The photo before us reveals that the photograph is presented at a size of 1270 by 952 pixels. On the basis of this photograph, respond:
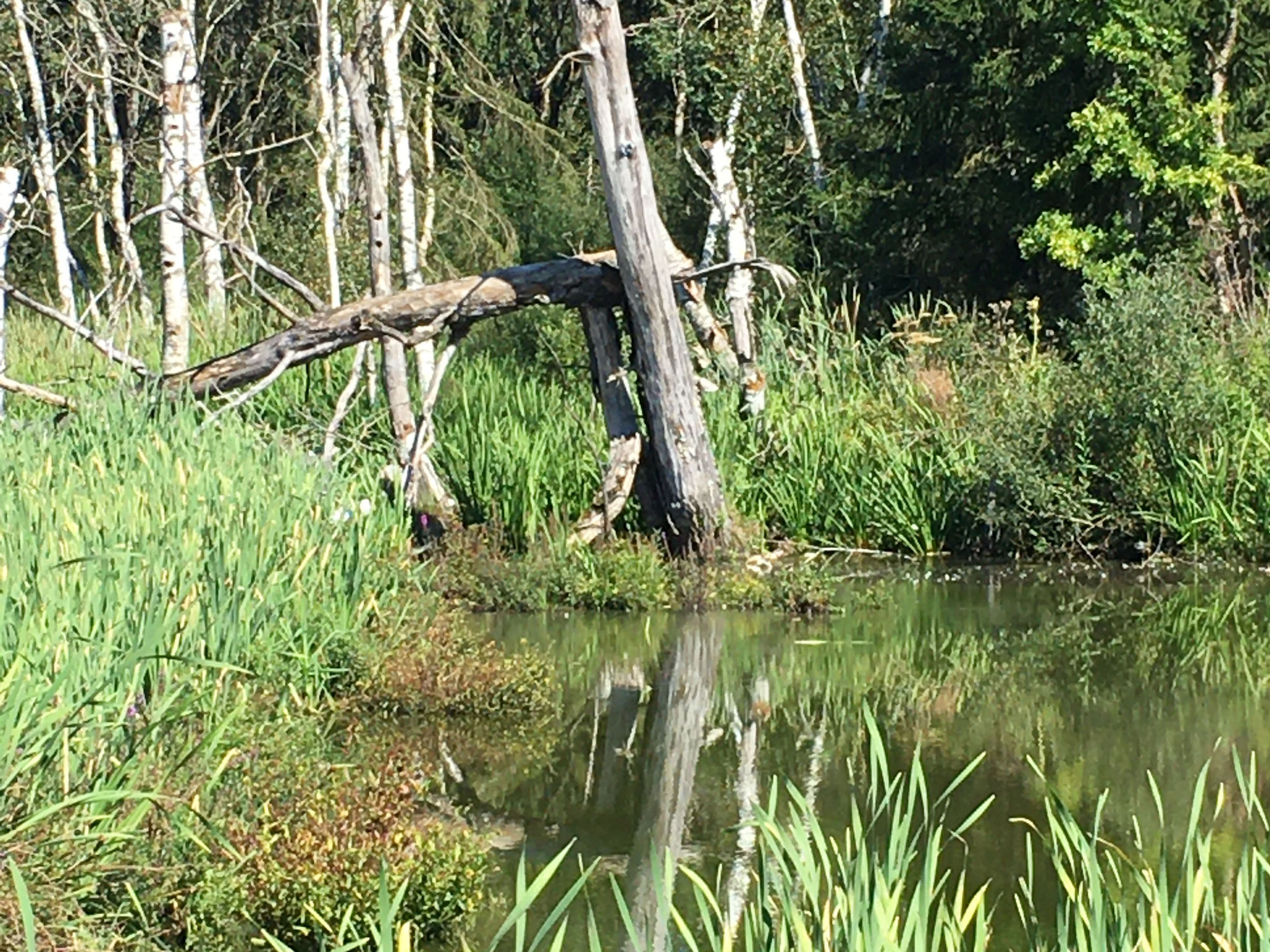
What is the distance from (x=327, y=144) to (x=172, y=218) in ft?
40.7

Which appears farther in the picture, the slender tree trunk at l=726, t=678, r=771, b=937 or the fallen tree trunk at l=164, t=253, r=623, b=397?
the fallen tree trunk at l=164, t=253, r=623, b=397

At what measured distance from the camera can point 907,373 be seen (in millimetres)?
14117

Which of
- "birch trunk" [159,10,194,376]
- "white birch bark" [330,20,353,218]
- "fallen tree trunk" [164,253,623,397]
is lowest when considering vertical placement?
"fallen tree trunk" [164,253,623,397]

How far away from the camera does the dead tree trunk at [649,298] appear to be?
10531mm

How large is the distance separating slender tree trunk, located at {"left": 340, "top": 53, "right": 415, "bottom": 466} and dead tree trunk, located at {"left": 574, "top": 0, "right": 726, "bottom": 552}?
1.65 metres

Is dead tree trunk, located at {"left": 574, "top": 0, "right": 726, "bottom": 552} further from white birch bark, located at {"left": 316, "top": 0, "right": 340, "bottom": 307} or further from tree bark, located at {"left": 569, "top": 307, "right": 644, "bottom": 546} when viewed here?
white birch bark, located at {"left": 316, "top": 0, "right": 340, "bottom": 307}

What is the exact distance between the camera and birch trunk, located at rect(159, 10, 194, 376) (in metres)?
12.4

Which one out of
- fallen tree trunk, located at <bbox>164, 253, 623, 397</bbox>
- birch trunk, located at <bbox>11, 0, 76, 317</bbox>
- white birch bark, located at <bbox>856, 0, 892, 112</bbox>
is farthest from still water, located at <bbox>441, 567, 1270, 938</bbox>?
birch trunk, located at <bbox>11, 0, 76, 317</bbox>

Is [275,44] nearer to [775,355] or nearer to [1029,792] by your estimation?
[775,355]

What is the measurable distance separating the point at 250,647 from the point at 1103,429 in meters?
7.20

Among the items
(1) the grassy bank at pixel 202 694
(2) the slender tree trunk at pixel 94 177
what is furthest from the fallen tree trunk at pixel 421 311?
(2) the slender tree trunk at pixel 94 177

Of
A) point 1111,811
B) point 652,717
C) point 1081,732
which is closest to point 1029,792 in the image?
point 1111,811

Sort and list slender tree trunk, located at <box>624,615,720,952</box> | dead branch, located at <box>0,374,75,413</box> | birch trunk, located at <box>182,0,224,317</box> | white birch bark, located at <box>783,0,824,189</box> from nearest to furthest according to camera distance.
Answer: slender tree trunk, located at <box>624,615,720,952</box> → dead branch, located at <box>0,374,75,413</box> → birch trunk, located at <box>182,0,224,317</box> → white birch bark, located at <box>783,0,824,189</box>

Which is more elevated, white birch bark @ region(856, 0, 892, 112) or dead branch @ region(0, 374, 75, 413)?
white birch bark @ region(856, 0, 892, 112)
